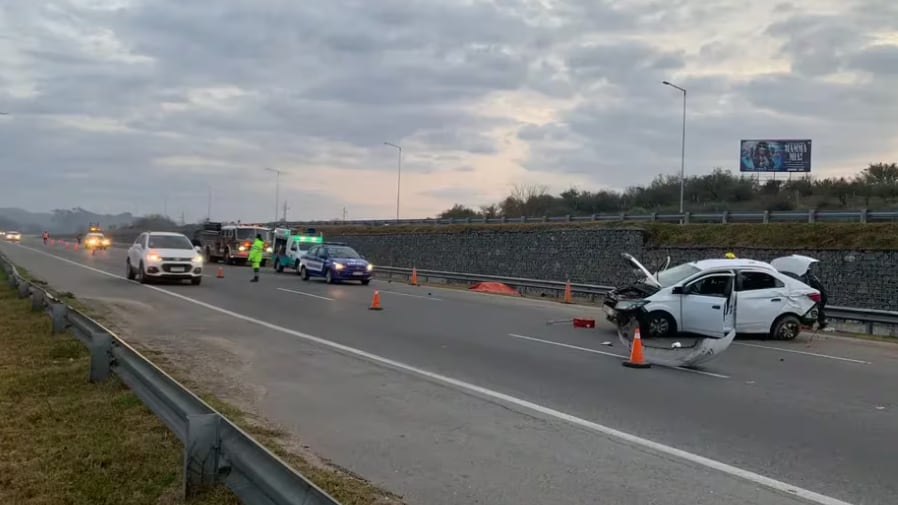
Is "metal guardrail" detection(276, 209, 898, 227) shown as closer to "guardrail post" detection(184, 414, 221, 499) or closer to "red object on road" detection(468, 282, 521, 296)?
"red object on road" detection(468, 282, 521, 296)

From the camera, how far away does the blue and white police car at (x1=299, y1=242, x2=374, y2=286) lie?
95.4 ft

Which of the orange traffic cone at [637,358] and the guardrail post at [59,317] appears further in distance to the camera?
Result: the guardrail post at [59,317]

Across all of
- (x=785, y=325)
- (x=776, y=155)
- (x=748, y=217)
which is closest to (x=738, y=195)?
(x=776, y=155)

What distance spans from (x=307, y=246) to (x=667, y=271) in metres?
22.9

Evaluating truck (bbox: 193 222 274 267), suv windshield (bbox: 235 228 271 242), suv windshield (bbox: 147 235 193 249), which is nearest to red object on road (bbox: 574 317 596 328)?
suv windshield (bbox: 147 235 193 249)

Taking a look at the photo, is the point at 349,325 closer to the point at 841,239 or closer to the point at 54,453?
the point at 54,453

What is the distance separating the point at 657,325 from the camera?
1443 centimetres

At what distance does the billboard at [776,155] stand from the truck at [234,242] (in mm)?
36071

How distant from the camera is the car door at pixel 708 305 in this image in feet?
46.9

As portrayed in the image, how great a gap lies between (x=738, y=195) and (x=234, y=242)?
1577 inches

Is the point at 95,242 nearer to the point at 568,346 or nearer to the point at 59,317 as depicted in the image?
the point at 59,317

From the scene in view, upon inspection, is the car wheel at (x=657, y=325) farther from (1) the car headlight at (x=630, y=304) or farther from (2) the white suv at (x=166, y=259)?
(2) the white suv at (x=166, y=259)

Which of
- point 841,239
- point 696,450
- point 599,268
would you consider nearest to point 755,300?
point 696,450

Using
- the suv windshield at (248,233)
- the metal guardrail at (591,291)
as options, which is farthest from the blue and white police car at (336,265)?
the suv windshield at (248,233)
